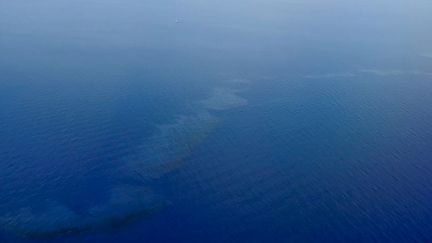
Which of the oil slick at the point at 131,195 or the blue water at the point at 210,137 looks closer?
the oil slick at the point at 131,195

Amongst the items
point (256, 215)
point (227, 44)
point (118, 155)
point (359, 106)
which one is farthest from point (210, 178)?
point (227, 44)

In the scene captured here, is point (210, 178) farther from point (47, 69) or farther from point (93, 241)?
point (47, 69)

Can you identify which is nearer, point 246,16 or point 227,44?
point 227,44

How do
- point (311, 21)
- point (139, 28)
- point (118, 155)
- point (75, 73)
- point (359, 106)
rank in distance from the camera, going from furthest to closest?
point (311, 21)
point (139, 28)
point (75, 73)
point (359, 106)
point (118, 155)

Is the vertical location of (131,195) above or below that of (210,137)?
below

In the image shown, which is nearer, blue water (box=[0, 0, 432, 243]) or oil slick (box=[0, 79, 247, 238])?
oil slick (box=[0, 79, 247, 238])

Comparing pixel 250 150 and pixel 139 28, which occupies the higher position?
pixel 139 28

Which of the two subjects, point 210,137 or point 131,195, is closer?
point 131,195

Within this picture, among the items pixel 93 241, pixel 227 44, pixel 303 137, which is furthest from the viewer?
pixel 227 44
